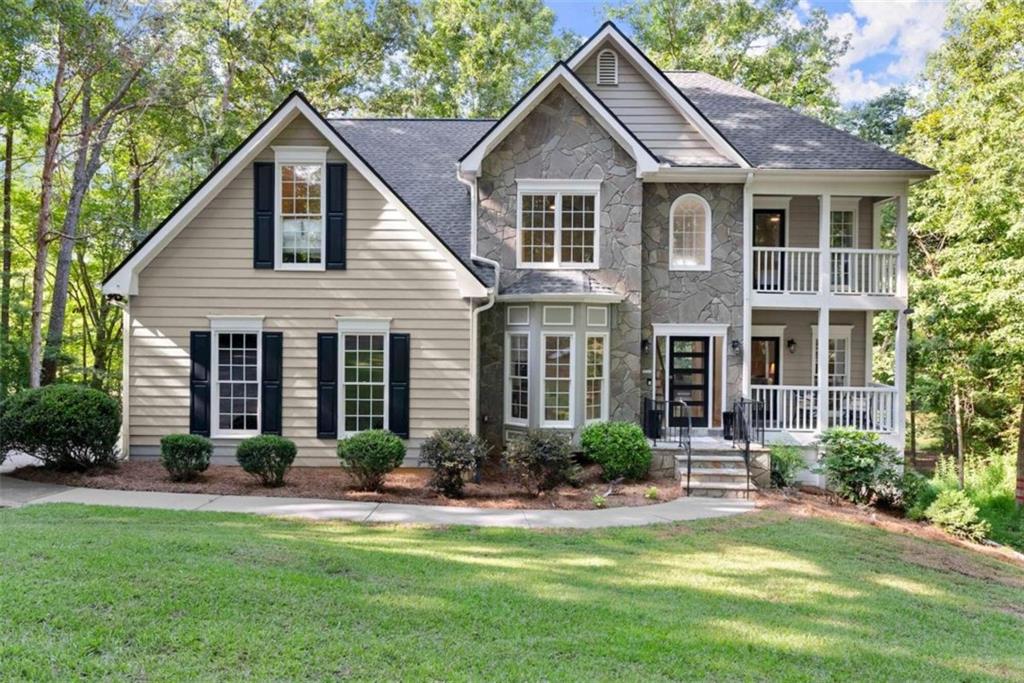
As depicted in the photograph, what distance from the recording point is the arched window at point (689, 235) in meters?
13.3

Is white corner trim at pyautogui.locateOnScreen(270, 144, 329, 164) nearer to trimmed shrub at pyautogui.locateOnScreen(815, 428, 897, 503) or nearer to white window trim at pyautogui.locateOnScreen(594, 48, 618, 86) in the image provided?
white window trim at pyautogui.locateOnScreen(594, 48, 618, 86)

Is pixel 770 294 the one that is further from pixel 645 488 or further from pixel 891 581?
pixel 891 581

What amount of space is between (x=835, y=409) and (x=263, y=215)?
12.3 m

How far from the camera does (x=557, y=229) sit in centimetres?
1285

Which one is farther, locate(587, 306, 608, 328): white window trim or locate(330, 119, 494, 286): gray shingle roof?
locate(330, 119, 494, 286): gray shingle roof

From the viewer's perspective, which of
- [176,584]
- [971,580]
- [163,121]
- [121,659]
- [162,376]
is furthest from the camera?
[163,121]

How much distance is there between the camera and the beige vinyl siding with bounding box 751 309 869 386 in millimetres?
14617

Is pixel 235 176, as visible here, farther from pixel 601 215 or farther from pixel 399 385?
pixel 601 215

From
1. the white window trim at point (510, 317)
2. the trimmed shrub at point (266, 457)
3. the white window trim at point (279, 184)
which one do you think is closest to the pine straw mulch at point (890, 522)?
the white window trim at point (510, 317)

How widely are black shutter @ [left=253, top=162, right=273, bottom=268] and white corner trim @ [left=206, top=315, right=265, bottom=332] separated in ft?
3.22

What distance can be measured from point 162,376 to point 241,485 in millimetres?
2989

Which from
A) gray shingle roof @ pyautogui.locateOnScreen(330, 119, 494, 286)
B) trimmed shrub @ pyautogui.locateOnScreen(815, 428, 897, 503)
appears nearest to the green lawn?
trimmed shrub @ pyautogui.locateOnScreen(815, 428, 897, 503)

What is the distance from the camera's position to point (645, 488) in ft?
35.4

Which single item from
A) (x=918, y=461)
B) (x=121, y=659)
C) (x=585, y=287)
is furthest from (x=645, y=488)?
(x=918, y=461)
